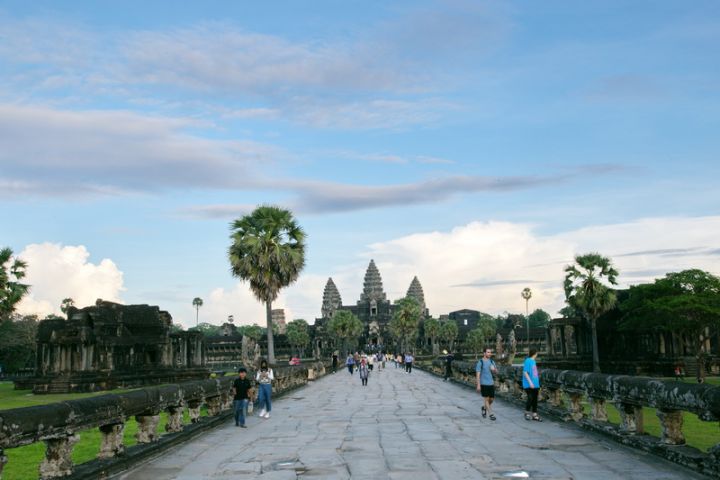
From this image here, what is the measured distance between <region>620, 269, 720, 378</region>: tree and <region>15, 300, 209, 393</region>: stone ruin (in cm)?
3277

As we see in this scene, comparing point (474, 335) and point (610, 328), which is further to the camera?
point (474, 335)

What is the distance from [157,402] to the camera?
43.7ft

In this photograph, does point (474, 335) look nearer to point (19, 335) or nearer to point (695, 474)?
point (19, 335)

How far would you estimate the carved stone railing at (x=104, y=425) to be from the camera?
27.3 feet

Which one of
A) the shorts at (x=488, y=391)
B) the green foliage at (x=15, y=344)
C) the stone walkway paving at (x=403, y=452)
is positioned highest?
the green foliage at (x=15, y=344)

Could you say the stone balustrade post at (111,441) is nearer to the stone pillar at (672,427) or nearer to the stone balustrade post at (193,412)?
the stone balustrade post at (193,412)

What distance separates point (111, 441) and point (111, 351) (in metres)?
41.3

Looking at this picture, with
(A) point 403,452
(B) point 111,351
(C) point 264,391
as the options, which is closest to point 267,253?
(B) point 111,351

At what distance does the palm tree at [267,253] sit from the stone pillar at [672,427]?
33.2 meters

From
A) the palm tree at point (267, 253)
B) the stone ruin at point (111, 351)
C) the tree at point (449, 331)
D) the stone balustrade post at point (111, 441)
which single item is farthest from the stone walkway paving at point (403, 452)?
the tree at point (449, 331)

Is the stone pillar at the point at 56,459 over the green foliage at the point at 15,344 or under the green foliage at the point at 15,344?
under

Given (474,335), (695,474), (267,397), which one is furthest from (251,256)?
(474,335)

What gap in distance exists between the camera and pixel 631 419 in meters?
12.4

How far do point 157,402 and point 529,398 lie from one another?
8143 millimetres
